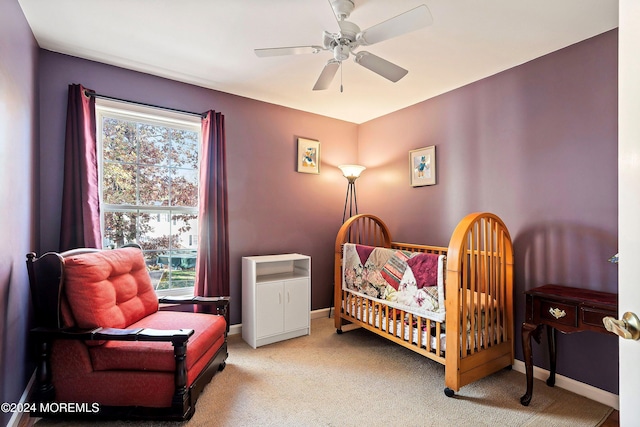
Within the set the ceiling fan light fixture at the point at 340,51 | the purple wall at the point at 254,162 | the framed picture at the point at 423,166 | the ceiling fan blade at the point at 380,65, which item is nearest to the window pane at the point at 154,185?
the purple wall at the point at 254,162

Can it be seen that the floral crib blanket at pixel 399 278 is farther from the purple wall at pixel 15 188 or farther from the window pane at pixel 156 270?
the purple wall at pixel 15 188

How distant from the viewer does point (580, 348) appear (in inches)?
87.4

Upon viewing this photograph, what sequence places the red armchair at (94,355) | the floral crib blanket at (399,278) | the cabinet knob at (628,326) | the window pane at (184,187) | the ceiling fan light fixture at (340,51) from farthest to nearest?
the window pane at (184,187) → the floral crib blanket at (399,278) → the ceiling fan light fixture at (340,51) → the red armchair at (94,355) → the cabinet knob at (628,326)

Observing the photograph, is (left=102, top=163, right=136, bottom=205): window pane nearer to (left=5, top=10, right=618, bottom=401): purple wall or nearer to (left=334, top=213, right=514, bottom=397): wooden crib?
(left=5, top=10, right=618, bottom=401): purple wall

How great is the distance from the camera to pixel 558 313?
1.96m

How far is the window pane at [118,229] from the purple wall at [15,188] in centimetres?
56

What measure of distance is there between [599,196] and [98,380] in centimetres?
332

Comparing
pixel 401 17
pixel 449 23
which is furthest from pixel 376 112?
pixel 401 17

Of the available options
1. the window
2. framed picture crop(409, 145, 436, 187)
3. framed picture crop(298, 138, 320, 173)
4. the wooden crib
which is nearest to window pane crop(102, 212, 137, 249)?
the window

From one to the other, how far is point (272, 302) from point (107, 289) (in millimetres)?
1408

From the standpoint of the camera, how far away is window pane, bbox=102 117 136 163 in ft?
9.00

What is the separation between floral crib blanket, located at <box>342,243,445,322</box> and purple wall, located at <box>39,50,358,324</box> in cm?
80

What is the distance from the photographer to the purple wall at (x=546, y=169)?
2.12m

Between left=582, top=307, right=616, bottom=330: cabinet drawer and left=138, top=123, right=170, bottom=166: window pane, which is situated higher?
left=138, top=123, right=170, bottom=166: window pane
